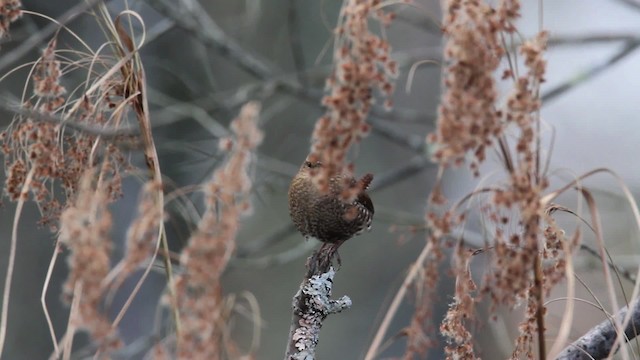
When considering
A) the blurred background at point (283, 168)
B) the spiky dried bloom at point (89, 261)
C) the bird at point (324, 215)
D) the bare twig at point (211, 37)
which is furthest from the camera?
the blurred background at point (283, 168)

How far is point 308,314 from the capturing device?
182 centimetres

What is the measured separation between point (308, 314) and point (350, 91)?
609 millimetres

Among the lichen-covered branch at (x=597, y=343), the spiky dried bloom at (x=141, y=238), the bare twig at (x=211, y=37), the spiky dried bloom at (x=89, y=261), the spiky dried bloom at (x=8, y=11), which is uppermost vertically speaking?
the bare twig at (x=211, y=37)

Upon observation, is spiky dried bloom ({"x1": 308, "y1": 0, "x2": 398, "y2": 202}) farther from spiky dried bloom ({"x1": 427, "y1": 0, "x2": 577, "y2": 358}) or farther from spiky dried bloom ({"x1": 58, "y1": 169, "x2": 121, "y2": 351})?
spiky dried bloom ({"x1": 58, "y1": 169, "x2": 121, "y2": 351})

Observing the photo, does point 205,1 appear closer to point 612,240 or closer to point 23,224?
point 23,224

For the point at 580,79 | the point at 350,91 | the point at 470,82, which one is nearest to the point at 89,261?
the point at 350,91

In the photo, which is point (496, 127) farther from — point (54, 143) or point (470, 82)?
point (54, 143)

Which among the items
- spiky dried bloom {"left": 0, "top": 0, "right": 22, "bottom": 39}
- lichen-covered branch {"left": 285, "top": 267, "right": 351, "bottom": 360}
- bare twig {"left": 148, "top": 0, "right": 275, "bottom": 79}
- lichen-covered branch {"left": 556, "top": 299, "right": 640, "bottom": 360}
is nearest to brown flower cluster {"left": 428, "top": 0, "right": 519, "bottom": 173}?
lichen-covered branch {"left": 285, "top": 267, "right": 351, "bottom": 360}

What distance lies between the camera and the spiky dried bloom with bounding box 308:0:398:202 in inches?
53.2

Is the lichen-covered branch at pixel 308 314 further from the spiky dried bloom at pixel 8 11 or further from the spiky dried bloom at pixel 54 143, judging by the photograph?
the spiky dried bloom at pixel 8 11

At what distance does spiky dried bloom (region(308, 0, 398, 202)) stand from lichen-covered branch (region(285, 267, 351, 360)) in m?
0.46

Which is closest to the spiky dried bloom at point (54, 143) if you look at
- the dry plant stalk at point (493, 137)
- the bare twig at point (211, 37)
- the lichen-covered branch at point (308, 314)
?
the lichen-covered branch at point (308, 314)

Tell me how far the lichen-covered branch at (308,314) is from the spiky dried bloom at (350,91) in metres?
0.46

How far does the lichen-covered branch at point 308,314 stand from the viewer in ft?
5.89
